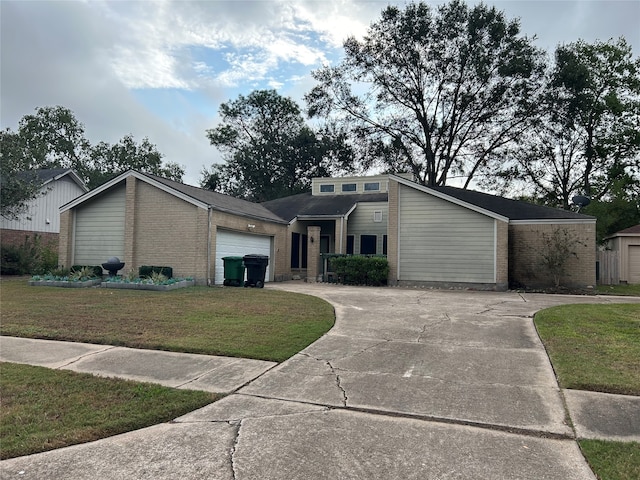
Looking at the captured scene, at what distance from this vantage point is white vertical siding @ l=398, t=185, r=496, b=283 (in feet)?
53.6

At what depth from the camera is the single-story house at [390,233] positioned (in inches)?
615

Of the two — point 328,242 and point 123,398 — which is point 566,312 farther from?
point 328,242

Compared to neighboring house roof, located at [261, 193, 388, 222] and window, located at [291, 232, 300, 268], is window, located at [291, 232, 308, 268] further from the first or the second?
neighboring house roof, located at [261, 193, 388, 222]

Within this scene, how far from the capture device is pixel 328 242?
23422mm

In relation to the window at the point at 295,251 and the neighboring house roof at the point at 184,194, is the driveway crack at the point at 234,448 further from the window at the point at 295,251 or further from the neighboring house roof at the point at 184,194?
the window at the point at 295,251

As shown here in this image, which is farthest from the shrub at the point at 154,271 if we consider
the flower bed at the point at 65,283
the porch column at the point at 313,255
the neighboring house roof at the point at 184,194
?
the porch column at the point at 313,255

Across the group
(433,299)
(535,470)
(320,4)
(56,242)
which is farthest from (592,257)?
(56,242)

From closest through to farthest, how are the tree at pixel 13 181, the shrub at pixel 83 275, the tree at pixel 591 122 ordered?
the shrub at pixel 83 275
the tree at pixel 13 181
the tree at pixel 591 122

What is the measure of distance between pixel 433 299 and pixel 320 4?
10.1 meters

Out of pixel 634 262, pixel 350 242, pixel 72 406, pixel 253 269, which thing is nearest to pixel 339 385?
pixel 72 406

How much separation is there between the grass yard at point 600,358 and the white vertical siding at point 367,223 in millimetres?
13224

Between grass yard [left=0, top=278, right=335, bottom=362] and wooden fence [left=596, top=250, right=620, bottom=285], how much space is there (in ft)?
53.0

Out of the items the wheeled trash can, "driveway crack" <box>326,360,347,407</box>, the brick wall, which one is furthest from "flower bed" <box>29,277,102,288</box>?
the brick wall

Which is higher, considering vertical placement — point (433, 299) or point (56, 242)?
point (56, 242)
